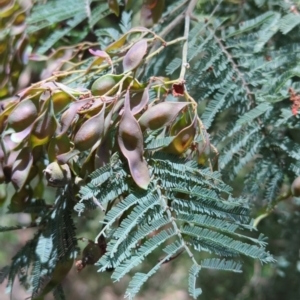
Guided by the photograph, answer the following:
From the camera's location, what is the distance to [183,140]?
0.58 metres

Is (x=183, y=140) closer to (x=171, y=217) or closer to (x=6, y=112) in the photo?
(x=171, y=217)

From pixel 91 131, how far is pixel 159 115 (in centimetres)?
8

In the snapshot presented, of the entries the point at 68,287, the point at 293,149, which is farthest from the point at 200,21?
the point at 68,287

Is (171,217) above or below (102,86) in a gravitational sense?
below

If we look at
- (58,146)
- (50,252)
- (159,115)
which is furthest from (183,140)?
(50,252)

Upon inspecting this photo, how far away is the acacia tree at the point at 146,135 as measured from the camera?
576 millimetres

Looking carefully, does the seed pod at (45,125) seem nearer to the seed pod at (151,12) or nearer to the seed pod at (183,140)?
the seed pod at (183,140)

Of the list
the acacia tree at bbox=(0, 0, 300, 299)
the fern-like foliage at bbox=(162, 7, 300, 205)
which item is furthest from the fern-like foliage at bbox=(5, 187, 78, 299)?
the fern-like foliage at bbox=(162, 7, 300, 205)

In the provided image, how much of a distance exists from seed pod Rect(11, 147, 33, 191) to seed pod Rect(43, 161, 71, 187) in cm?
6

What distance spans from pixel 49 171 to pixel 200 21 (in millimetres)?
396

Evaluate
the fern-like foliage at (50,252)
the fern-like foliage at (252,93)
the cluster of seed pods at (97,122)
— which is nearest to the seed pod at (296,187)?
the fern-like foliage at (252,93)

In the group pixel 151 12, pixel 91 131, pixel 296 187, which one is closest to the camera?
pixel 91 131

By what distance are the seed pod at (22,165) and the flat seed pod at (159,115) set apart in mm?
157

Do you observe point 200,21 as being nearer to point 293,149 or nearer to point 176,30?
point 176,30
